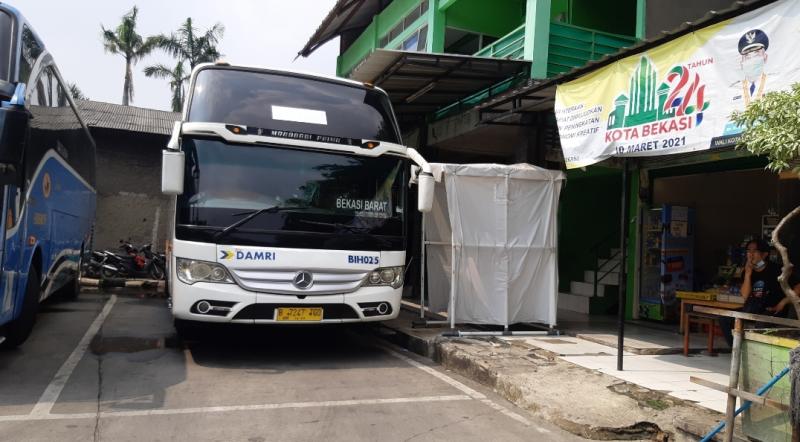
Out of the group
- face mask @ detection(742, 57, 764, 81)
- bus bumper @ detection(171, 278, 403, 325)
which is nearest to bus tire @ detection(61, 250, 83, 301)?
bus bumper @ detection(171, 278, 403, 325)

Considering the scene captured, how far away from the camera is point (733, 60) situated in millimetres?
5051

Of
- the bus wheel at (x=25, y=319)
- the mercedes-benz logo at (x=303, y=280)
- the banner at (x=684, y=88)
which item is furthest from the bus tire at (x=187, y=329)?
the banner at (x=684, y=88)

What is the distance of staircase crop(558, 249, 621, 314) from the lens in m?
11.4

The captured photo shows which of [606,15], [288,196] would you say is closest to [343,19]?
[606,15]

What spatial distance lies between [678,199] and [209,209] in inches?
304

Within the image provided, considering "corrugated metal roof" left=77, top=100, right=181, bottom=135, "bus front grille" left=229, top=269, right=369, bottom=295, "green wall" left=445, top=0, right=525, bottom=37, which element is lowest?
"bus front grille" left=229, top=269, right=369, bottom=295

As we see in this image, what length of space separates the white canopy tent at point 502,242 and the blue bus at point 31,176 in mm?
4806

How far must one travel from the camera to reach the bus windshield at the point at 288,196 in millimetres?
6355

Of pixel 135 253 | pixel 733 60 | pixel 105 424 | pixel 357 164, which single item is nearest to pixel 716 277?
pixel 733 60

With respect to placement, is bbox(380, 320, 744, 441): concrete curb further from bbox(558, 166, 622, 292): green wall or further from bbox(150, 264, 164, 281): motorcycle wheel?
bbox(150, 264, 164, 281): motorcycle wheel

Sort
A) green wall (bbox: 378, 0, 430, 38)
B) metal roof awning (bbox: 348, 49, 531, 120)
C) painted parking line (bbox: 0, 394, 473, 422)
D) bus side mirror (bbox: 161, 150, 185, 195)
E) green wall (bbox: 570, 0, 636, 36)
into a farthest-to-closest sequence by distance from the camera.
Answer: green wall (bbox: 378, 0, 430, 38) → green wall (bbox: 570, 0, 636, 36) → metal roof awning (bbox: 348, 49, 531, 120) → bus side mirror (bbox: 161, 150, 185, 195) → painted parking line (bbox: 0, 394, 473, 422)

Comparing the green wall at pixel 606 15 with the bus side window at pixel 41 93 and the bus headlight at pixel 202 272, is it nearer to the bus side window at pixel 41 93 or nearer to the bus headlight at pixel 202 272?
the bus headlight at pixel 202 272

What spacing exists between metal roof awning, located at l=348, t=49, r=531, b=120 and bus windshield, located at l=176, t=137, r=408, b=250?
2768 mm

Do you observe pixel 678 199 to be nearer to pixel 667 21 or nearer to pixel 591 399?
A: pixel 667 21
